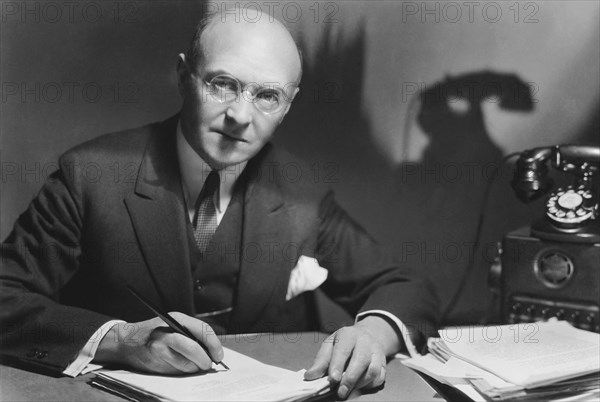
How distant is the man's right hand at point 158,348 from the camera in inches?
40.2

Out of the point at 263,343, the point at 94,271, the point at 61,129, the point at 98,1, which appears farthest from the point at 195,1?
the point at 263,343

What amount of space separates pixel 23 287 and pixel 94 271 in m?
0.13

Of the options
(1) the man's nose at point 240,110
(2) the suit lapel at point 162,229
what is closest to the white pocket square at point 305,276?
(2) the suit lapel at point 162,229

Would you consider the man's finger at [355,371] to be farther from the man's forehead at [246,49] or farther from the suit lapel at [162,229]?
the man's forehead at [246,49]

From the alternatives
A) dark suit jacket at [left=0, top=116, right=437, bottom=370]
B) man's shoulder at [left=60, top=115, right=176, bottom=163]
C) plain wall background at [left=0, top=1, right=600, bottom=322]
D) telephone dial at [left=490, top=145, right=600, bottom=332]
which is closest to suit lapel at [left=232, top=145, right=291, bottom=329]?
dark suit jacket at [left=0, top=116, right=437, bottom=370]

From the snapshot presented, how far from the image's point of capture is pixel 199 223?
50.9 inches

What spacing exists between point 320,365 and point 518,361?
33cm

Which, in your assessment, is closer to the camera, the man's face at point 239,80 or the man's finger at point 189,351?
the man's finger at point 189,351

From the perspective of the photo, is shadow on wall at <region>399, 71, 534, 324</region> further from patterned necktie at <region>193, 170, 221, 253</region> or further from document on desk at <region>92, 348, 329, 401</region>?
document on desk at <region>92, 348, 329, 401</region>

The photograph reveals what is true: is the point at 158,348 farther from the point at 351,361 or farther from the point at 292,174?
the point at 292,174

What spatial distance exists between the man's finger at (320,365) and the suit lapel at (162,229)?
1.13 feet

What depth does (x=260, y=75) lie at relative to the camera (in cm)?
123

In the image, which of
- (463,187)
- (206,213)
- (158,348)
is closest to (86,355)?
(158,348)

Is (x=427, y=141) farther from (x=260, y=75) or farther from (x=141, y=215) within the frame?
(x=141, y=215)
